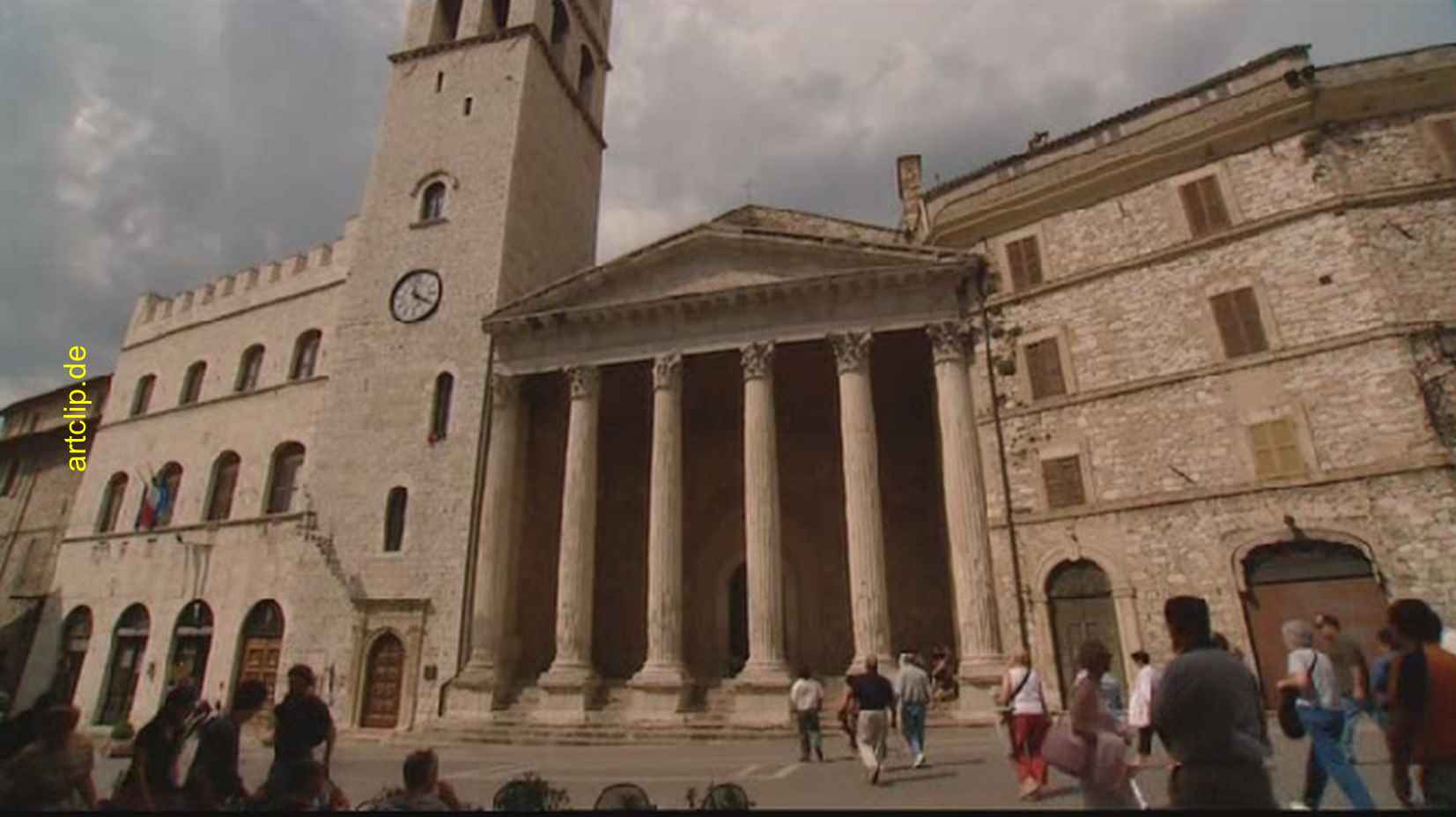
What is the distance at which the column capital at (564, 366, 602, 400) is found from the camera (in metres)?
20.5

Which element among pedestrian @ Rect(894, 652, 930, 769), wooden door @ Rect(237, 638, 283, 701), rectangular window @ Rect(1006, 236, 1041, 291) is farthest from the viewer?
wooden door @ Rect(237, 638, 283, 701)

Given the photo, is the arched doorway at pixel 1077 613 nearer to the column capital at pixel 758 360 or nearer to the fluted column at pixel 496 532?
the column capital at pixel 758 360

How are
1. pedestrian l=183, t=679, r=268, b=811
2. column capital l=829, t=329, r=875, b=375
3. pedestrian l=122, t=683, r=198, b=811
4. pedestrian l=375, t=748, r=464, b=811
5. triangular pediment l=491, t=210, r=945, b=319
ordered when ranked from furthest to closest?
triangular pediment l=491, t=210, r=945, b=319, column capital l=829, t=329, r=875, b=375, pedestrian l=183, t=679, r=268, b=811, pedestrian l=122, t=683, r=198, b=811, pedestrian l=375, t=748, r=464, b=811

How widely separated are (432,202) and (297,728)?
22.0m

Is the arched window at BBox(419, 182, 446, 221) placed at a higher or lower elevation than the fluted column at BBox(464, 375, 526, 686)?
higher

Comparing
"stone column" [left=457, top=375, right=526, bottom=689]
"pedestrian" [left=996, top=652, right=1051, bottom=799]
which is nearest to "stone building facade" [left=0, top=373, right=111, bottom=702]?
"stone column" [left=457, top=375, right=526, bottom=689]

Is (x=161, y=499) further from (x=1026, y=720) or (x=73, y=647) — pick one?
(x=1026, y=720)

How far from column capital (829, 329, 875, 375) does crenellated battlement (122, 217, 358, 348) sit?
660 inches

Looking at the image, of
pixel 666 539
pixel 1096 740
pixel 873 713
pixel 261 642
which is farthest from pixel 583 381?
pixel 1096 740

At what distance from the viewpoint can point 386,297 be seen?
23406 millimetres

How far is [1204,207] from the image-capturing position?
16.5 metres

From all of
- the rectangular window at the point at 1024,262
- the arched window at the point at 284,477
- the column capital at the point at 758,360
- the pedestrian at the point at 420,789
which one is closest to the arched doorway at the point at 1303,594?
the rectangular window at the point at 1024,262

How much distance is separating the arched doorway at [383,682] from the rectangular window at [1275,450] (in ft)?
63.8

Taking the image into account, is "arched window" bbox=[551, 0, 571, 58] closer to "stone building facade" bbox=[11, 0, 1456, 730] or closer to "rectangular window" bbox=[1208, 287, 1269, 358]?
"stone building facade" bbox=[11, 0, 1456, 730]
